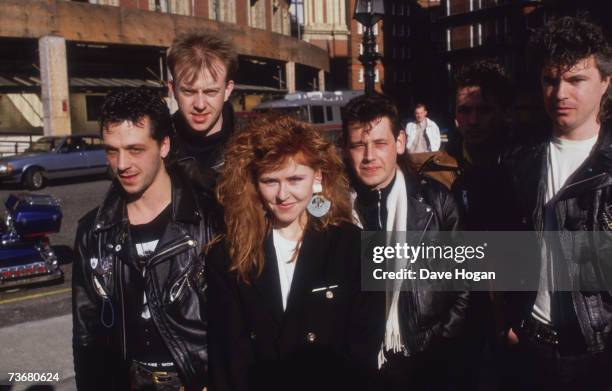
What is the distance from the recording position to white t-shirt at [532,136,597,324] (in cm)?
278

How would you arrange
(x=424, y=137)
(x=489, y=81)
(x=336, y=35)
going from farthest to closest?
1. (x=336, y=35)
2. (x=424, y=137)
3. (x=489, y=81)

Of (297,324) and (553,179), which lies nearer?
(297,324)

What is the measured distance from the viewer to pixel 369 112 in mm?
3055

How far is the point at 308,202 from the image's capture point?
8.98ft

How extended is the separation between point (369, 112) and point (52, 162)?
50.5 feet

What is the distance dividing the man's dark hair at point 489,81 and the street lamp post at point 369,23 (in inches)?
260

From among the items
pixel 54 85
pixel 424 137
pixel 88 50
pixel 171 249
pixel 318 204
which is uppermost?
pixel 88 50

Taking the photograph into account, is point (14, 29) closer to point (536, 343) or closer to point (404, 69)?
point (536, 343)

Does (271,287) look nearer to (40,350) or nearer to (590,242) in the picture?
(590,242)

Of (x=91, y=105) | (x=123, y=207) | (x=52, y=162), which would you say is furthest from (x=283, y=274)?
(x=91, y=105)

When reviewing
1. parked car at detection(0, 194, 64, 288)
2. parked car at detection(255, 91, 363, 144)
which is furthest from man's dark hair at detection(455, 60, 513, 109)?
parked car at detection(255, 91, 363, 144)

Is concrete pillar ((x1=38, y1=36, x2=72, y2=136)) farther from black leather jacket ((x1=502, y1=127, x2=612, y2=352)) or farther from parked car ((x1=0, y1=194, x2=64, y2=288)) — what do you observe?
black leather jacket ((x1=502, y1=127, x2=612, y2=352))

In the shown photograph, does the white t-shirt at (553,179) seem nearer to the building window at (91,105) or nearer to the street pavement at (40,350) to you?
the street pavement at (40,350)

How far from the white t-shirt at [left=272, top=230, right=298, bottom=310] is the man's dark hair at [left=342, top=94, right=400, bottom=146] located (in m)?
0.75
